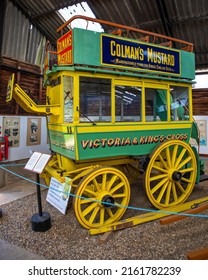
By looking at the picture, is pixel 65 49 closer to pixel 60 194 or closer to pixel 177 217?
pixel 60 194

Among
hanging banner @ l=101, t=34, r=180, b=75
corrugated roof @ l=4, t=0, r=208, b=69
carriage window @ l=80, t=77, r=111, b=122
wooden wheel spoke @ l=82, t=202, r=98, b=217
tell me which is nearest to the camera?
wooden wheel spoke @ l=82, t=202, r=98, b=217

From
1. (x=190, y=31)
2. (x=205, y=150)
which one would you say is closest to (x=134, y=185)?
(x=205, y=150)

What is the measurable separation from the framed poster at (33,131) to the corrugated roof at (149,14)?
4559 mm

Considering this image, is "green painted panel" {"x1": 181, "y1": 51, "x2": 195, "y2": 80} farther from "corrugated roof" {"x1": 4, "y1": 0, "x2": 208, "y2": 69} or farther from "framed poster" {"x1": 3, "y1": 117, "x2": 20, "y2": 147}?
"framed poster" {"x1": 3, "y1": 117, "x2": 20, "y2": 147}

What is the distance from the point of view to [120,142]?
408 centimetres

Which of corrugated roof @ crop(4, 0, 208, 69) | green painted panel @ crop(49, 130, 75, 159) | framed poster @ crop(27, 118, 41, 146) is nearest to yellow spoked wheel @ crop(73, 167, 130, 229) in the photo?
green painted panel @ crop(49, 130, 75, 159)

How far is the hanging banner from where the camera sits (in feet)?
13.1

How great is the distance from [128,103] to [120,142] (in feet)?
2.59

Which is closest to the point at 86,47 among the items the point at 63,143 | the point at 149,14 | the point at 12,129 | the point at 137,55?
the point at 137,55

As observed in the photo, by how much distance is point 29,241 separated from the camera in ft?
11.1

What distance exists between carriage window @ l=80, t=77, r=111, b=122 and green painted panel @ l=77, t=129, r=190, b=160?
12.9 inches
